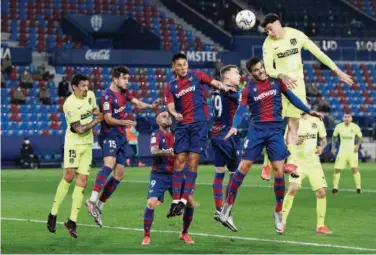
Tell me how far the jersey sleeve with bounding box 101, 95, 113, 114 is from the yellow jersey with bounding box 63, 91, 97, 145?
66 cm

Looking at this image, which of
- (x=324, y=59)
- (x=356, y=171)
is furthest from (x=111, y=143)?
(x=356, y=171)

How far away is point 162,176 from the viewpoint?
1514cm

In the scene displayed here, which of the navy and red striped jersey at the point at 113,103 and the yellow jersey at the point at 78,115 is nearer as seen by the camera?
the yellow jersey at the point at 78,115

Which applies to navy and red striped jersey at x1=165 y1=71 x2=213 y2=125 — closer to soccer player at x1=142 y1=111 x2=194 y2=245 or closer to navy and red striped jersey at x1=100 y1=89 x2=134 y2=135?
soccer player at x1=142 y1=111 x2=194 y2=245

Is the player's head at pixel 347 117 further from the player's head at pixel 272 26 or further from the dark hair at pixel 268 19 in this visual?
the dark hair at pixel 268 19

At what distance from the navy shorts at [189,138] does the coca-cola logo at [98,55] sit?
31.6 m

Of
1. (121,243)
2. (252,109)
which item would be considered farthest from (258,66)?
(121,243)

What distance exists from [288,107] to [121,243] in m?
3.43

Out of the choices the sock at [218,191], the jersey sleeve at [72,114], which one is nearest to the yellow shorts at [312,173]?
the sock at [218,191]

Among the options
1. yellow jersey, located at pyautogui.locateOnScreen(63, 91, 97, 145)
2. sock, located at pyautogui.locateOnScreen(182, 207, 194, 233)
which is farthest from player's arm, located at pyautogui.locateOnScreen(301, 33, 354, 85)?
yellow jersey, located at pyautogui.locateOnScreen(63, 91, 97, 145)

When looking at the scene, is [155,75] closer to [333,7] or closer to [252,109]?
[333,7]

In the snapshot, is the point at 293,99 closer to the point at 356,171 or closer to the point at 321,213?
the point at 321,213

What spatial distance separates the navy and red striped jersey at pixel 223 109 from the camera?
1700cm

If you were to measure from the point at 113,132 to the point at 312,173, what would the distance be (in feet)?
11.3
